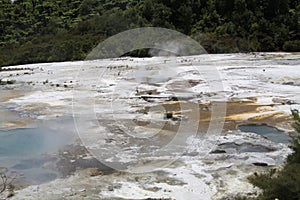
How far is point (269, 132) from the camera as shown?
933 centimetres

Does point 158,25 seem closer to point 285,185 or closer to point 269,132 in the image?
point 269,132

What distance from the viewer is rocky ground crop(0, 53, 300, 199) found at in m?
6.42

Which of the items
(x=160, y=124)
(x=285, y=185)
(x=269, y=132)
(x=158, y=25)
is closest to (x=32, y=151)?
(x=160, y=124)

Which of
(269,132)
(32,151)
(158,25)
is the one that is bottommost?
(32,151)

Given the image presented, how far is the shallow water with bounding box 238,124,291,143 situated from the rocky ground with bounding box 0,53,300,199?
196 mm

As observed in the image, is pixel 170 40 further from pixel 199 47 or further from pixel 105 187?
pixel 105 187

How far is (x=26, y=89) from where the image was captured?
1725 cm

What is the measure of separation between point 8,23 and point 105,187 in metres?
35.0

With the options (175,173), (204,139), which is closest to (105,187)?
(175,173)

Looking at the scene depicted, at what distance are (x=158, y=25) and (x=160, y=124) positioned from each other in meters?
24.5

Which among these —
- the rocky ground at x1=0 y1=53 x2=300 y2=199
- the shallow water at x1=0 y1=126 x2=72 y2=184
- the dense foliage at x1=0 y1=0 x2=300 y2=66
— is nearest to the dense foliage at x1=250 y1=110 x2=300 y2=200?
the rocky ground at x1=0 y1=53 x2=300 y2=199

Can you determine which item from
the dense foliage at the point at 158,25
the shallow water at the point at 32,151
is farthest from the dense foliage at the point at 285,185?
the dense foliage at the point at 158,25

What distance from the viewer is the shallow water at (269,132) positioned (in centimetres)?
871

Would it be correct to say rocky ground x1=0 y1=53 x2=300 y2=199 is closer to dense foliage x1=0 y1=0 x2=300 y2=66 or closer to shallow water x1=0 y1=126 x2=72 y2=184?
shallow water x1=0 y1=126 x2=72 y2=184
